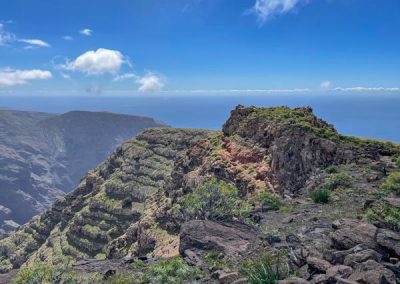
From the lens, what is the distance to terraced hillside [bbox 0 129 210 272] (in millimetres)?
116312

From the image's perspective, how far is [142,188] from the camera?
133 meters

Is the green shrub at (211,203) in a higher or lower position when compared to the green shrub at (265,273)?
lower

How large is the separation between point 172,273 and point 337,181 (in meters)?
22.3

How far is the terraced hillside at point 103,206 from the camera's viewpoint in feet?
382

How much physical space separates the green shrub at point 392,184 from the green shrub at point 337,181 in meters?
3.44

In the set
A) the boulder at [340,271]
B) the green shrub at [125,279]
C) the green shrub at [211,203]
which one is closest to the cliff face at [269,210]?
the boulder at [340,271]

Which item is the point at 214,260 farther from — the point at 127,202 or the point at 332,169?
the point at 127,202

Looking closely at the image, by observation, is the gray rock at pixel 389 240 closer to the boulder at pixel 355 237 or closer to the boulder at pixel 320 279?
the boulder at pixel 355 237

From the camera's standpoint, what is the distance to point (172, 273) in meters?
26.2

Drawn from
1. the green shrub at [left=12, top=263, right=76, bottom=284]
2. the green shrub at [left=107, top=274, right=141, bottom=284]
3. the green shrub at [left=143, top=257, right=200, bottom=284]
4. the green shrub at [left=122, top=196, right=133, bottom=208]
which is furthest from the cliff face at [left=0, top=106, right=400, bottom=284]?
the green shrub at [left=12, top=263, right=76, bottom=284]

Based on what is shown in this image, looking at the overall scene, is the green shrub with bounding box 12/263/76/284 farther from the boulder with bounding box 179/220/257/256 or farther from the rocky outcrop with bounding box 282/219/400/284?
the rocky outcrop with bounding box 282/219/400/284

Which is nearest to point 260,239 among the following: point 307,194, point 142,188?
point 307,194

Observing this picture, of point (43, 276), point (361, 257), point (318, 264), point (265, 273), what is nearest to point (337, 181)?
point (318, 264)

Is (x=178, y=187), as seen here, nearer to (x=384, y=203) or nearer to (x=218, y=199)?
(x=218, y=199)
